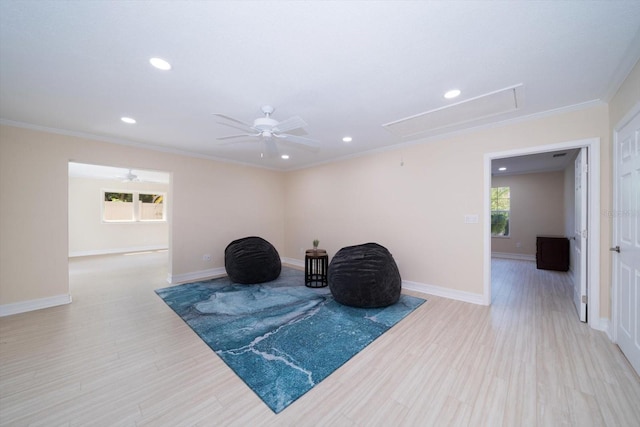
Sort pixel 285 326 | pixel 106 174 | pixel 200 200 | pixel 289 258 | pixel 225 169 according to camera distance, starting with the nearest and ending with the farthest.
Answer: pixel 285 326, pixel 200 200, pixel 225 169, pixel 289 258, pixel 106 174

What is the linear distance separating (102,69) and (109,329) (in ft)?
8.86

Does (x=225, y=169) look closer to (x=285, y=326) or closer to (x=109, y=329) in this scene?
(x=109, y=329)

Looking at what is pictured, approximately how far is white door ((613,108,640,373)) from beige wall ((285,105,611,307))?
0.38 metres

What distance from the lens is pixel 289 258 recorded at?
6.42m

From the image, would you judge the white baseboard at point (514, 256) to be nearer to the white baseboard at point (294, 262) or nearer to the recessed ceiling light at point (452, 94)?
the white baseboard at point (294, 262)

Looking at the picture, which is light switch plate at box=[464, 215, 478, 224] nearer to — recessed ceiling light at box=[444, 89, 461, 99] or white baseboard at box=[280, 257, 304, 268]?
recessed ceiling light at box=[444, 89, 461, 99]

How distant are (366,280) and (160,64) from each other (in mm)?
3132

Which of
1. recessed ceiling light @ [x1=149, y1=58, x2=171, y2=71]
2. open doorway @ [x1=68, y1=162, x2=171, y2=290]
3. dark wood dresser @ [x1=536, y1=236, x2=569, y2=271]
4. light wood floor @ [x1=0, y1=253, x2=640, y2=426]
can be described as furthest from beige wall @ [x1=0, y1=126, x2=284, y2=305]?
dark wood dresser @ [x1=536, y1=236, x2=569, y2=271]

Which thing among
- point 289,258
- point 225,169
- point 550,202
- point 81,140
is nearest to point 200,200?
point 225,169

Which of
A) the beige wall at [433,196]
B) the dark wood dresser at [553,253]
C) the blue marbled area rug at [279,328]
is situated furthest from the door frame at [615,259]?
the dark wood dresser at [553,253]

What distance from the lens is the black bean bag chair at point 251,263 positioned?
4395mm

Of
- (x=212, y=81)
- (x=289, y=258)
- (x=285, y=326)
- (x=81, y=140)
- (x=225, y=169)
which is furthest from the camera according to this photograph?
(x=289, y=258)

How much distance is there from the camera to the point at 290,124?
249cm

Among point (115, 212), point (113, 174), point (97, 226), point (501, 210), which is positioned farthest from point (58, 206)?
point (501, 210)
